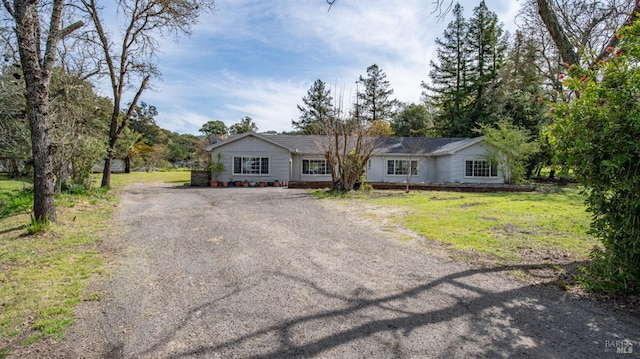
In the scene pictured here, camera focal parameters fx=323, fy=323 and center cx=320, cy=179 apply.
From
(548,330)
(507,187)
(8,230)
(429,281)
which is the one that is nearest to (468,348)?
(548,330)

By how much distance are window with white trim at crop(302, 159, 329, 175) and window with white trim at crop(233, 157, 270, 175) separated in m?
2.86

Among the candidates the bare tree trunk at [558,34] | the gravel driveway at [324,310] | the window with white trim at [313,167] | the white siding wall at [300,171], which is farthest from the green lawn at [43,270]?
the window with white trim at [313,167]

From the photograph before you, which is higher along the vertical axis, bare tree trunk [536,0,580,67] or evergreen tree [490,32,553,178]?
evergreen tree [490,32,553,178]

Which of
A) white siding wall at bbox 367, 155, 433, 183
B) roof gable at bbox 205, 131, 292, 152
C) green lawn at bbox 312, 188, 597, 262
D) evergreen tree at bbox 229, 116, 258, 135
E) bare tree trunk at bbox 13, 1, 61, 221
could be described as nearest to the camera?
green lawn at bbox 312, 188, 597, 262

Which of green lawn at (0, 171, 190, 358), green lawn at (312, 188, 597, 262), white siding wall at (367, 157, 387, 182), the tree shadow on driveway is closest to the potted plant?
white siding wall at (367, 157, 387, 182)

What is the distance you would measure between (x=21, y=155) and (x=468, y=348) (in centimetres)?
1592

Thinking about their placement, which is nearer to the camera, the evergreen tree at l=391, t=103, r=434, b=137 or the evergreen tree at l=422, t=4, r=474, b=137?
the evergreen tree at l=422, t=4, r=474, b=137

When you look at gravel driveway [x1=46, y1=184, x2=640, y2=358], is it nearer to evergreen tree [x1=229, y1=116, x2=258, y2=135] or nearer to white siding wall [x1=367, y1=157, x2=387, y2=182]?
white siding wall [x1=367, y1=157, x2=387, y2=182]

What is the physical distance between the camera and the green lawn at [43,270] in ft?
9.73

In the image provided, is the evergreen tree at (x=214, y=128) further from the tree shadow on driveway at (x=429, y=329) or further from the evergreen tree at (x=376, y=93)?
the tree shadow on driveway at (x=429, y=329)

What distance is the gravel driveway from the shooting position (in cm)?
264

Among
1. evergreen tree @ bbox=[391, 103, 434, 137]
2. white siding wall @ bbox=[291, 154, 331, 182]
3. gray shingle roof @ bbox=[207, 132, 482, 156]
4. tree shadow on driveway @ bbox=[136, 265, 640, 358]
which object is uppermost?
evergreen tree @ bbox=[391, 103, 434, 137]

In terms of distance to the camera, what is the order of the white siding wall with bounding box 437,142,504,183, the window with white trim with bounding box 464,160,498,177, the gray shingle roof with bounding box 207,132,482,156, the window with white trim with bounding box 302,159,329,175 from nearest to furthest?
the gray shingle roof with bounding box 207,132,482,156
the white siding wall with bounding box 437,142,504,183
the window with white trim with bounding box 464,160,498,177
the window with white trim with bounding box 302,159,329,175

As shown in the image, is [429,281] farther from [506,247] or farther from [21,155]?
[21,155]
